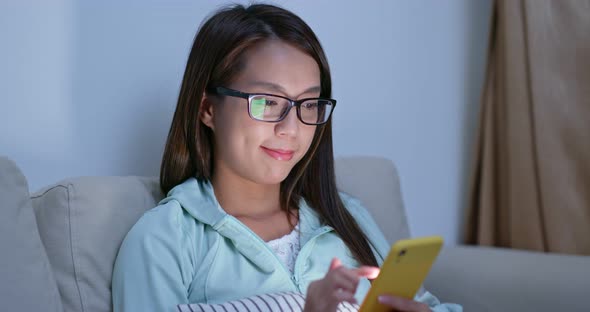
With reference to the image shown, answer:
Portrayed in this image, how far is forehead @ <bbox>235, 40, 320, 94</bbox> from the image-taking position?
Answer: 1.42 metres

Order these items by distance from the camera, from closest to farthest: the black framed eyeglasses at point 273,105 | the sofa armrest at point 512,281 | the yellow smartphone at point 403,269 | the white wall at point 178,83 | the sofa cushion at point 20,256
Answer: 1. the yellow smartphone at point 403,269
2. the sofa cushion at point 20,256
3. the black framed eyeglasses at point 273,105
4. the white wall at point 178,83
5. the sofa armrest at point 512,281

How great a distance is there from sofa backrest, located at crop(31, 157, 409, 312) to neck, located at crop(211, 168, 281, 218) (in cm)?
15

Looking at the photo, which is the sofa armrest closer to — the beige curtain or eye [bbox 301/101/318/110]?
the beige curtain

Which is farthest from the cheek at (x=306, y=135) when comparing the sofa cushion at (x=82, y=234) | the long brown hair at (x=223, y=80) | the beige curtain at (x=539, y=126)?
the beige curtain at (x=539, y=126)

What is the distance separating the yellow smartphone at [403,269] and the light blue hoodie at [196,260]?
0.38m

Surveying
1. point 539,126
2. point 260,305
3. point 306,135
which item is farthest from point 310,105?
point 539,126

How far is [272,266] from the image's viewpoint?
4.46ft

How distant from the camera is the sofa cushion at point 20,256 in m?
1.09

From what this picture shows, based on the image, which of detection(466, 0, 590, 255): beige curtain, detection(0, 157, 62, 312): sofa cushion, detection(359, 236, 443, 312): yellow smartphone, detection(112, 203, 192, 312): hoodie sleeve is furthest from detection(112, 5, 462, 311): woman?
detection(466, 0, 590, 255): beige curtain

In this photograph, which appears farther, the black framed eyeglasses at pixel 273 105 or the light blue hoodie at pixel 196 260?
the black framed eyeglasses at pixel 273 105

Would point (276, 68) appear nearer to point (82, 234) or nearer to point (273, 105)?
point (273, 105)

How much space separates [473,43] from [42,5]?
152 cm

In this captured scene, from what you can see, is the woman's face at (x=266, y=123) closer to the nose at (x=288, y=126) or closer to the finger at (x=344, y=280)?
the nose at (x=288, y=126)

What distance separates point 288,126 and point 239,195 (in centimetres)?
22
